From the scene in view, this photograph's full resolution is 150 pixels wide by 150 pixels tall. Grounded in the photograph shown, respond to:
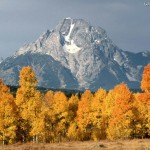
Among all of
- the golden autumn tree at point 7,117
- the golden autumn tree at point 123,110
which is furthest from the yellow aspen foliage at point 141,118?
the golden autumn tree at point 7,117

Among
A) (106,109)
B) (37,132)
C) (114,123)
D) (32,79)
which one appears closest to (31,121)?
(37,132)

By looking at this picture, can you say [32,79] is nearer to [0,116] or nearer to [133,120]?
[0,116]

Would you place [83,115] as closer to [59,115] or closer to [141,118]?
[59,115]

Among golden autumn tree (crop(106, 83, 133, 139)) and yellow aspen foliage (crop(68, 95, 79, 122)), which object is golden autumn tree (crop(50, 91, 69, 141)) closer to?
yellow aspen foliage (crop(68, 95, 79, 122))

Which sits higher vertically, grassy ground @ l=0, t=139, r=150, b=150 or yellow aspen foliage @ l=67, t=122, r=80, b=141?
yellow aspen foliage @ l=67, t=122, r=80, b=141

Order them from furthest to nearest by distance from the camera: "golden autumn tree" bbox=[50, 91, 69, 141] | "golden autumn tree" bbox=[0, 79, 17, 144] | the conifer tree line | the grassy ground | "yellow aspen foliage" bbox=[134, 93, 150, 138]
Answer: "golden autumn tree" bbox=[50, 91, 69, 141] < "yellow aspen foliage" bbox=[134, 93, 150, 138] < "golden autumn tree" bbox=[0, 79, 17, 144] < the conifer tree line < the grassy ground

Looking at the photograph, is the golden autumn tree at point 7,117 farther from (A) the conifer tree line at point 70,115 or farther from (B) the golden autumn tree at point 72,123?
(B) the golden autumn tree at point 72,123

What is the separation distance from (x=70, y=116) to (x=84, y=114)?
12.1 ft

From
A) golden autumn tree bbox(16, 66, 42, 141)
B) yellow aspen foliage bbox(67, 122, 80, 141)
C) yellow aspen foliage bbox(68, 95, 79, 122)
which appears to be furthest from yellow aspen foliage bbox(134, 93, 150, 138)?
golden autumn tree bbox(16, 66, 42, 141)

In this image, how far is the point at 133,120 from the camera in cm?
8600

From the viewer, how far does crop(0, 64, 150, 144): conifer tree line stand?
7425cm

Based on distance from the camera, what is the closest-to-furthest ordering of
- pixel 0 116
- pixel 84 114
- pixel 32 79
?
1. pixel 32 79
2. pixel 0 116
3. pixel 84 114

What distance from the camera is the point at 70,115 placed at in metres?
105

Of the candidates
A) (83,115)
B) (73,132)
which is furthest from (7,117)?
(83,115)
